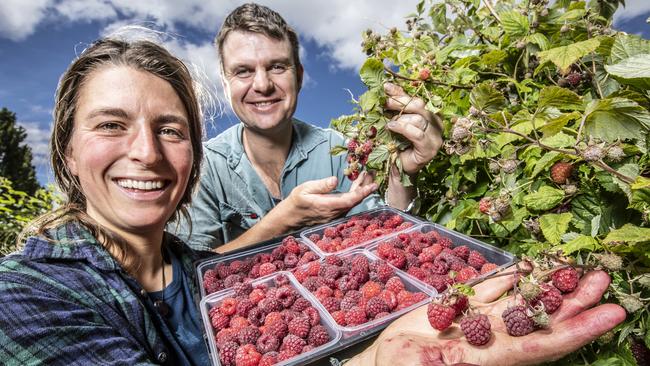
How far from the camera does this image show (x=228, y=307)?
1399mm

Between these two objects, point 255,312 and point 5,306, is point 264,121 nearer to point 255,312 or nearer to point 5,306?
point 255,312

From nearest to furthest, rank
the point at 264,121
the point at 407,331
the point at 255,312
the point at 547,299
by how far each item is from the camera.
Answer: the point at 547,299
the point at 407,331
the point at 255,312
the point at 264,121

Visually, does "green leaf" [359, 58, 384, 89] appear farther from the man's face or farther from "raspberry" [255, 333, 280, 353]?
the man's face

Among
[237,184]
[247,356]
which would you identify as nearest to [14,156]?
[237,184]

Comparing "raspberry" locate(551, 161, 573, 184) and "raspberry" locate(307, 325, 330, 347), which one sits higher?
"raspberry" locate(551, 161, 573, 184)

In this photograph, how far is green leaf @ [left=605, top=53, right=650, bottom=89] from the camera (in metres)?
0.70

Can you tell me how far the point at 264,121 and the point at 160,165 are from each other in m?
1.28

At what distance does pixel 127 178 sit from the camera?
1.23 meters

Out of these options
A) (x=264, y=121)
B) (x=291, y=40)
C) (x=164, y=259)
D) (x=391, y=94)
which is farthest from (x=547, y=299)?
(x=291, y=40)

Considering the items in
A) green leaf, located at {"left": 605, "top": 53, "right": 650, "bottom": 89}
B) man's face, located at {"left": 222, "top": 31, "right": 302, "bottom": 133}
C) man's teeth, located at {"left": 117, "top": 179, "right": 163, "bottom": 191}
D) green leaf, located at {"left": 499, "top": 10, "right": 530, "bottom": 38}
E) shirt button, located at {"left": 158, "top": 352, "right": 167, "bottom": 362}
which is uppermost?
man's face, located at {"left": 222, "top": 31, "right": 302, "bottom": 133}

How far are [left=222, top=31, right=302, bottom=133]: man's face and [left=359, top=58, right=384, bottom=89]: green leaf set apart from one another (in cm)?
111

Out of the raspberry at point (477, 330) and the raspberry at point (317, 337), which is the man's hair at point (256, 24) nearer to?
the raspberry at point (317, 337)

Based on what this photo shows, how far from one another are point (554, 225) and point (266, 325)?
0.94 m

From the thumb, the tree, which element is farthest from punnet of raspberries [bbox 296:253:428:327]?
the tree
